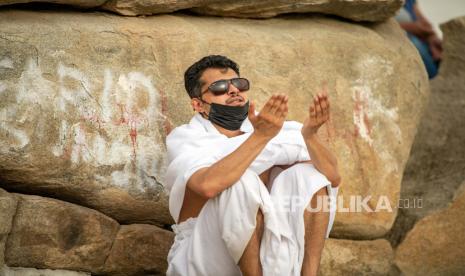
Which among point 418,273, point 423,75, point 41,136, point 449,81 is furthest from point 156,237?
point 449,81

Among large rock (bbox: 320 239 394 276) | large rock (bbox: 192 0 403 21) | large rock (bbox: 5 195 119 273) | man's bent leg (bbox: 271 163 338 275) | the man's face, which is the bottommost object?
large rock (bbox: 320 239 394 276)

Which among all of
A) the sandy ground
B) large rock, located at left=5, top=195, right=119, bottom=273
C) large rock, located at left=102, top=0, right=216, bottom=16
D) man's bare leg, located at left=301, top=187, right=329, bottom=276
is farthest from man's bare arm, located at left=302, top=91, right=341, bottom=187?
the sandy ground

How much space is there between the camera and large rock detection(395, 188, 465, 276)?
662cm

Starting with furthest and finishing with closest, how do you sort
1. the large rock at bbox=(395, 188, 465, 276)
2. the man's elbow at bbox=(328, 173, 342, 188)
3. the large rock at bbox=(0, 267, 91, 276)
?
the large rock at bbox=(395, 188, 465, 276) < the large rock at bbox=(0, 267, 91, 276) < the man's elbow at bbox=(328, 173, 342, 188)

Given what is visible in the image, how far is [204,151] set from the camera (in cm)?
526

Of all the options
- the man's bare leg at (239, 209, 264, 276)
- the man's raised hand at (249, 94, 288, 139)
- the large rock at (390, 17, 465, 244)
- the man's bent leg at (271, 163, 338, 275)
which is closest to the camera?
the man's raised hand at (249, 94, 288, 139)

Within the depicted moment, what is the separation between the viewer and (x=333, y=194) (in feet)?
17.6

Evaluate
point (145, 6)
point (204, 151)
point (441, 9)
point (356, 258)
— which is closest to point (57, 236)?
point (204, 151)

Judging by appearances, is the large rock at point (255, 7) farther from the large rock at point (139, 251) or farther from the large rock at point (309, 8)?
the large rock at point (139, 251)

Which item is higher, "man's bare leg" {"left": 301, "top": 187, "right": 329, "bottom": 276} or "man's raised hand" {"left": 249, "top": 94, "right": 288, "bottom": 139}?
"man's raised hand" {"left": 249, "top": 94, "right": 288, "bottom": 139}

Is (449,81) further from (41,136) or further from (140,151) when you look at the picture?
(41,136)

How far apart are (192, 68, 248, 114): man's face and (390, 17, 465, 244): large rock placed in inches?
68.0

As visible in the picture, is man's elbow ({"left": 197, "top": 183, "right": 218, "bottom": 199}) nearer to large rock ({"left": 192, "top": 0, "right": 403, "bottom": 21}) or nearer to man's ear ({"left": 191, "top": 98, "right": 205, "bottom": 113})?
man's ear ({"left": 191, "top": 98, "right": 205, "bottom": 113})

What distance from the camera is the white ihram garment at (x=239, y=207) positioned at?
500 centimetres
